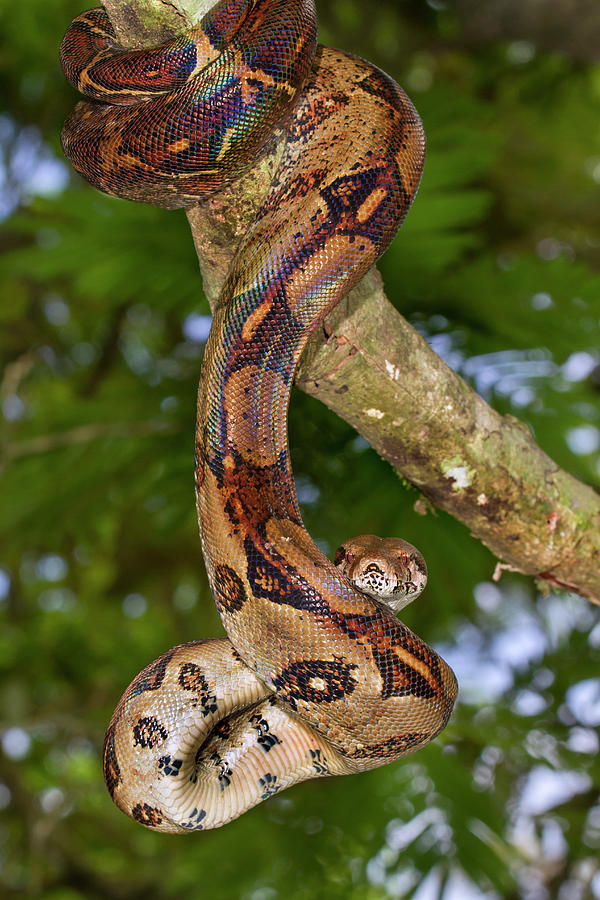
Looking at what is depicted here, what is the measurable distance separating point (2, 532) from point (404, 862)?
199 centimetres

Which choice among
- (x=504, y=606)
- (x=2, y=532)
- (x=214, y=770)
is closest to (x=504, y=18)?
(x=504, y=606)

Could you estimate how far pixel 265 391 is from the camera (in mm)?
1464

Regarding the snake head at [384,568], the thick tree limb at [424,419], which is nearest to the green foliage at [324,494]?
the thick tree limb at [424,419]

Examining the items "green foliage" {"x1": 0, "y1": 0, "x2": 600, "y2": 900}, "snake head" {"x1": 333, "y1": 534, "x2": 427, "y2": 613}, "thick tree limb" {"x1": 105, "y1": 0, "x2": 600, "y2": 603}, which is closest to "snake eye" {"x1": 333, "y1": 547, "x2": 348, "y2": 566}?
"snake head" {"x1": 333, "y1": 534, "x2": 427, "y2": 613}

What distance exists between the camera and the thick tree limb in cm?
153

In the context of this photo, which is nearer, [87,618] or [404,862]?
[404,862]

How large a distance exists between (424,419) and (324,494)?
34.8 inches

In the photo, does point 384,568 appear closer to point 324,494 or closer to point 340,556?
point 340,556

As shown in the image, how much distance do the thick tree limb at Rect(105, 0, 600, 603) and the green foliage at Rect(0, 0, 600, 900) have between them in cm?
33

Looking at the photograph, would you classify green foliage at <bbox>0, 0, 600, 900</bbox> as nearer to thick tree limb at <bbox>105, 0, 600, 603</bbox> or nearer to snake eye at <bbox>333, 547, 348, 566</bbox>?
thick tree limb at <bbox>105, 0, 600, 603</bbox>

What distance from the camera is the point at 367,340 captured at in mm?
1712

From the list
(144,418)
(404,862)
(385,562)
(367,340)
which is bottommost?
(404,862)

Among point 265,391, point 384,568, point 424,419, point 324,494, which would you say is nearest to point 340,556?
point 384,568

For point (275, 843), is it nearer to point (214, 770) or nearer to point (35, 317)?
point (214, 770)
